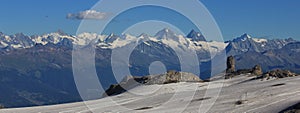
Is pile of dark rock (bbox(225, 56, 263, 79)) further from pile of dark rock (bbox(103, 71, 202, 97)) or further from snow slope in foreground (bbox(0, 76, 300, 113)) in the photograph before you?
snow slope in foreground (bbox(0, 76, 300, 113))

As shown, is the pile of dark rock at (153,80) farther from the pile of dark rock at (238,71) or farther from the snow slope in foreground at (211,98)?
the snow slope in foreground at (211,98)

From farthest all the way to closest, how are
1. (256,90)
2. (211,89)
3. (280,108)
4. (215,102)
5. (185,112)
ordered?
1. (211,89)
2. (256,90)
3. (215,102)
4. (185,112)
5. (280,108)

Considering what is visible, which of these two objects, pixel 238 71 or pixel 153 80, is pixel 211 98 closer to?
pixel 153 80

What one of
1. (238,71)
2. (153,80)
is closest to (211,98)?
(153,80)

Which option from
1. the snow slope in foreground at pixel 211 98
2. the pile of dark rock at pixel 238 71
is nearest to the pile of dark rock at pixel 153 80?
the pile of dark rock at pixel 238 71

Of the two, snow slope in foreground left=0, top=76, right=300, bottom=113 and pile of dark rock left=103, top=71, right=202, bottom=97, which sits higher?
pile of dark rock left=103, top=71, right=202, bottom=97

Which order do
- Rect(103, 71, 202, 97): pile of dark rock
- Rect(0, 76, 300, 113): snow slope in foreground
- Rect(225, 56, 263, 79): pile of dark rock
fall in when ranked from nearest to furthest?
1. Rect(0, 76, 300, 113): snow slope in foreground
2. Rect(225, 56, 263, 79): pile of dark rock
3. Rect(103, 71, 202, 97): pile of dark rock

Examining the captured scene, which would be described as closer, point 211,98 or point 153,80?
point 211,98

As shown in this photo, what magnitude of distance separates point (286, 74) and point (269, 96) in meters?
22.9

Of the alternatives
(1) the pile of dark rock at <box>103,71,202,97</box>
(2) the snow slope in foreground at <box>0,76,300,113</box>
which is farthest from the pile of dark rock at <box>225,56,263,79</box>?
(2) the snow slope in foreground at <box>0,76,300,113</box>

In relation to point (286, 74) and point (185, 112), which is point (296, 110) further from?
point (286, 74)

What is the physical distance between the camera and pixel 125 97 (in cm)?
6231

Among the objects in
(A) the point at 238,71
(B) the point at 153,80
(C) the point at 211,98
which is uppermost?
(A) the point at 238,71

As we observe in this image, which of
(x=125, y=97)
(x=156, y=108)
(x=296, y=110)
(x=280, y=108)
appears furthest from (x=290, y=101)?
(x=125, y=97)
